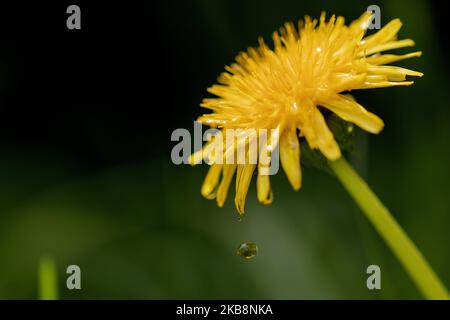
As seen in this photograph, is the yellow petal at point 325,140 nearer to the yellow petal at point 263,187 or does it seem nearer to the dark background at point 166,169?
the yellow petal at point 263,187

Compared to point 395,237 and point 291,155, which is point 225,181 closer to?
point 291,155

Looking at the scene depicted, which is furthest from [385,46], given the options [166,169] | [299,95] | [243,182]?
[166,169]

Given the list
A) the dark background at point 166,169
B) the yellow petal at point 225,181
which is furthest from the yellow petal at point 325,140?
the dark background at point 166,169

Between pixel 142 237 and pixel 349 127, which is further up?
pixel 349 127
